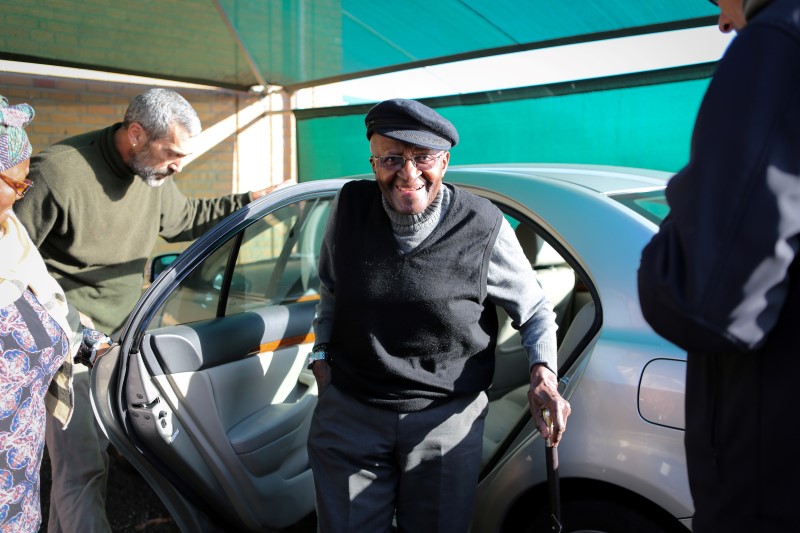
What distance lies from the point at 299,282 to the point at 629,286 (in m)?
1.79

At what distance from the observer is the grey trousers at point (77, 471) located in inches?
97.8

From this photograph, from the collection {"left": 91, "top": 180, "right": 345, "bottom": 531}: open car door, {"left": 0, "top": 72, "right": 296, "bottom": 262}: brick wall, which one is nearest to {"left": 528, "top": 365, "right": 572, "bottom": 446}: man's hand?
{"left": 91, "top": 180, "right": 345, "bottom": 531}: open car door

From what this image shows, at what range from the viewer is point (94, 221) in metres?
2.67

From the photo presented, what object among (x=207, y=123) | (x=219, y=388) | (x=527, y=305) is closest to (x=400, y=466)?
(x=527, y=305)

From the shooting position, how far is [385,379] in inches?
72.5

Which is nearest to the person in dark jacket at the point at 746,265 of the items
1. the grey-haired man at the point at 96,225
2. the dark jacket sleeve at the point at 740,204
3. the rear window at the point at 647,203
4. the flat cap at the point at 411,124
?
the dark jacket sleeve at the point at 740,204

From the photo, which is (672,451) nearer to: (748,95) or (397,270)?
(397,270)

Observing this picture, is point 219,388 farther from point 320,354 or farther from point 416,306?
point 416,306

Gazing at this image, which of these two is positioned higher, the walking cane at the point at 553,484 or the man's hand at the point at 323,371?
the man's hand at the point at 323,371

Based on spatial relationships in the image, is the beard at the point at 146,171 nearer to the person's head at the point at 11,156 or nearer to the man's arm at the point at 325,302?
the person's head at the point at 11,156

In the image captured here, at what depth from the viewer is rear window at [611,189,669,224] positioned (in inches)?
81.4

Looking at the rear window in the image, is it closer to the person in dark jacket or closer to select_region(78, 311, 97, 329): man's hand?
the person in dark jacket

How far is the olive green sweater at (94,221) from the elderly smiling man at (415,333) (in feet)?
4.11

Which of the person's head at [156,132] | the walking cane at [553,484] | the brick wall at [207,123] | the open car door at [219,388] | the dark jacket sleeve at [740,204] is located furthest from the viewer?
the brick wall at [207,123]
